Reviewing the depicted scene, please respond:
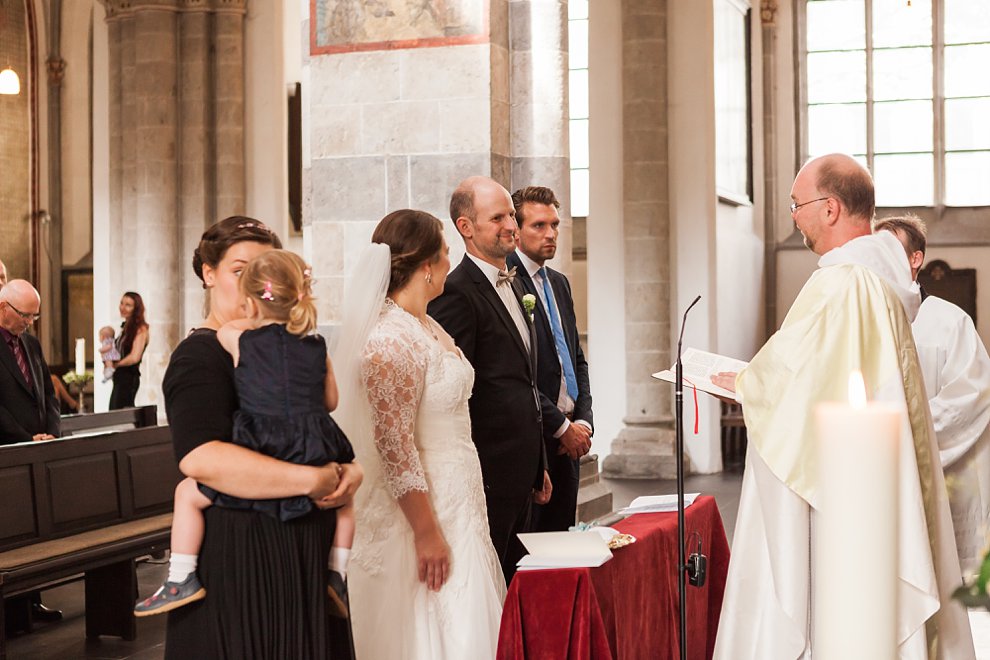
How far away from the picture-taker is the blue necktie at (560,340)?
4789 mm

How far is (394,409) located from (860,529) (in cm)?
254

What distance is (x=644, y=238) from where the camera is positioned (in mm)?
12320

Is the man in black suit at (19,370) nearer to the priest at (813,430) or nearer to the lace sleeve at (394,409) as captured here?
the lace sleeve at (394,409)

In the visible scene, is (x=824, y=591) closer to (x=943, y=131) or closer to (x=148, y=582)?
(x=148, y=582)

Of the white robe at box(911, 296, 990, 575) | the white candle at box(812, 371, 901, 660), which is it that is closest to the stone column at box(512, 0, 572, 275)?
the white robe at box(911, 296, 990, 575)

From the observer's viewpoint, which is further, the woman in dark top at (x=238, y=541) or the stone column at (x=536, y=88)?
the stone column at (x=536, y=88)

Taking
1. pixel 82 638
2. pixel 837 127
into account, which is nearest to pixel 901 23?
pixel 837 127

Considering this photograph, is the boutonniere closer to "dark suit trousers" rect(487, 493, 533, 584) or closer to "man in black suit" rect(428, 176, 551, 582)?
"man in black suit" rect(428, 176, 551, 582)

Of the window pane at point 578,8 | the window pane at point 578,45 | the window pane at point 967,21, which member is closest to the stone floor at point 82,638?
the window pane at point 578,45

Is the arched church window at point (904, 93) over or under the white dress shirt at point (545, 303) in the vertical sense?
over

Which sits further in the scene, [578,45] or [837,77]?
[837,77]

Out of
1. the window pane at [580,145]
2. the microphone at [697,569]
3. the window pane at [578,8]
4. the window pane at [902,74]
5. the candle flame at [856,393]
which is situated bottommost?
the microphone at [697,569]

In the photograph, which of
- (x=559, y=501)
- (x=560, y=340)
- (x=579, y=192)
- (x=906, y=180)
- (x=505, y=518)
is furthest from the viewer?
(x=906, y=180)

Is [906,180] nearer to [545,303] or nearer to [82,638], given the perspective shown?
[545,303]
